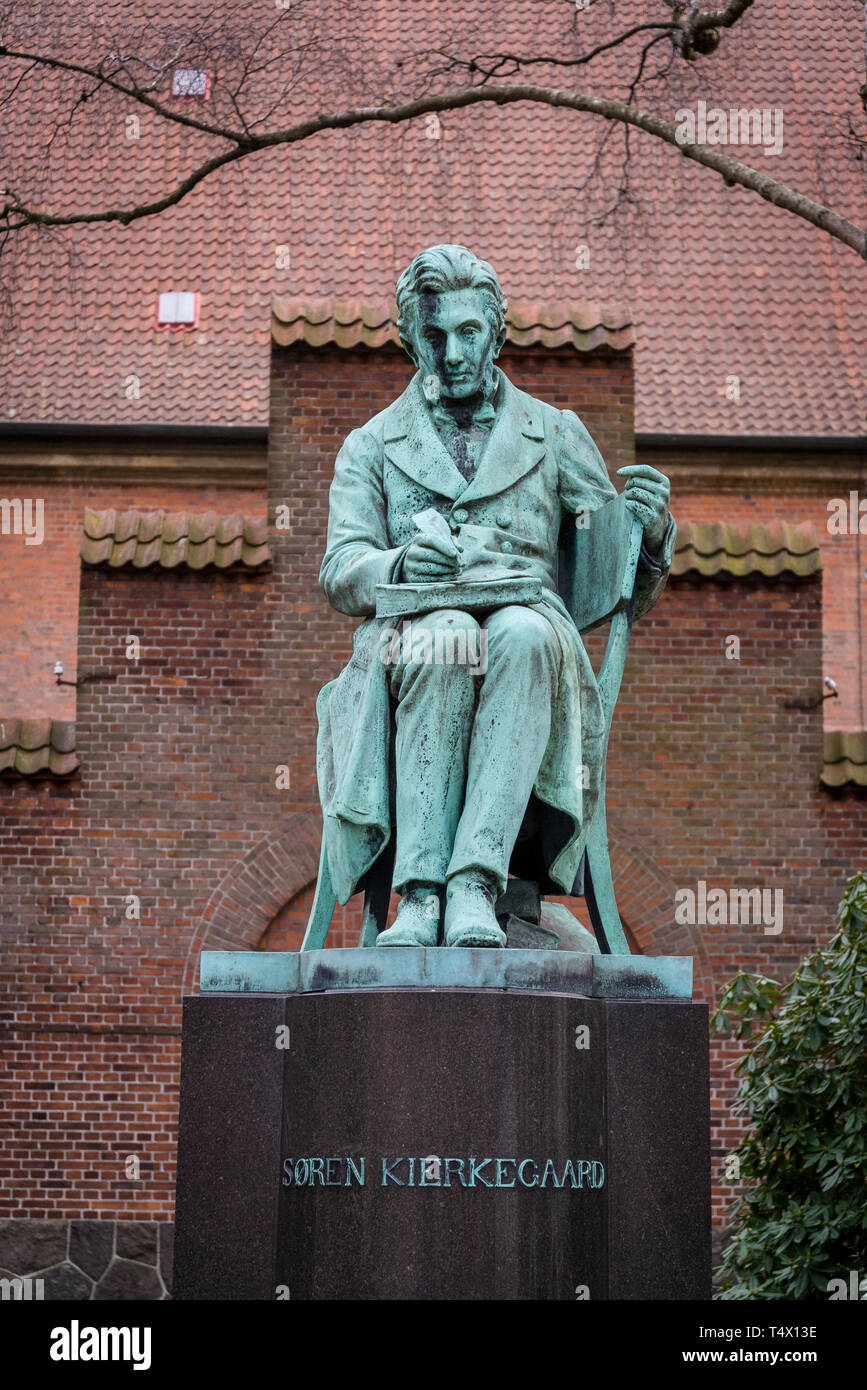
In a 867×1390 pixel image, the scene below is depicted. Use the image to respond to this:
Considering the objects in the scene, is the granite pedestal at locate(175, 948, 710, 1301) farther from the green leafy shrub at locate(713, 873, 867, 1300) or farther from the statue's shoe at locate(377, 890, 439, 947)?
the green leafy shrub at locate(713, 873, 867, 1300)

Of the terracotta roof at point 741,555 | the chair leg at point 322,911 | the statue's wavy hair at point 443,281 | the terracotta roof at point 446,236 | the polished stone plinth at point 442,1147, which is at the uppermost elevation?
the terracotta roof at point 446,236

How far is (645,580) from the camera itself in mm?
5758

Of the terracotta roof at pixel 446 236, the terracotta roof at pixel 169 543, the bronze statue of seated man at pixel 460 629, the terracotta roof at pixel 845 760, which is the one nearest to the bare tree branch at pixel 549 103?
the terracotta roof at pixel 169 543

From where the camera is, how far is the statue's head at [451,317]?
5598 mm

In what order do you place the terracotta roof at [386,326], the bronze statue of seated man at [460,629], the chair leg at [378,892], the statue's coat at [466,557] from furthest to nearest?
the terracotta roof at [386,326], the chair leg at [378,892], the statue's coat at [466,557], the bronze statue of seated man at [460,629]

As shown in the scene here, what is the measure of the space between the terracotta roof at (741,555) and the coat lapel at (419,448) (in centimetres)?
753

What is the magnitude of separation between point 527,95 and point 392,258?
7.02 m

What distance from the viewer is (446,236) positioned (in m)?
20.7

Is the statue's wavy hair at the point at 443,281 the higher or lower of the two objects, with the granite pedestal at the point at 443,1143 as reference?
higher

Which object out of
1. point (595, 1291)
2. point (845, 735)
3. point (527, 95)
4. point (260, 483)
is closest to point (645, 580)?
point (595, 1291)

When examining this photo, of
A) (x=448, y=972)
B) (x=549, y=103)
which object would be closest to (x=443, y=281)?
(x=448, y=972)

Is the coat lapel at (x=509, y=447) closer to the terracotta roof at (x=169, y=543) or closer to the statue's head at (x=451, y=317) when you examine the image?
the statue's head at (x=451, y=317)

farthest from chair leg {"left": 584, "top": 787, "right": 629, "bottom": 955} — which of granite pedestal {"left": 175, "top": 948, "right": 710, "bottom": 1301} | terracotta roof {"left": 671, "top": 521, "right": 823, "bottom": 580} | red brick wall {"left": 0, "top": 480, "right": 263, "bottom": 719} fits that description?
red brick wall {"left": 0, "top": 480, "right": 263, "bottom": 719}
